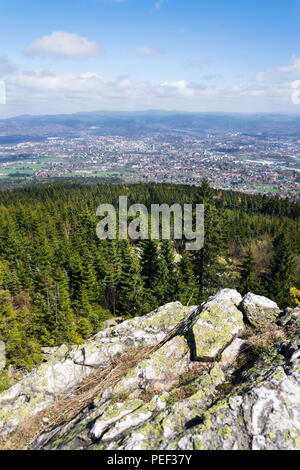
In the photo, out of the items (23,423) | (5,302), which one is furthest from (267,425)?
(5,302)

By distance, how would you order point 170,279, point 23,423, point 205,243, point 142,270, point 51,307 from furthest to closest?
point 142,270 < point 170,279 < point 205,243 < point 51,307 < point 23,423

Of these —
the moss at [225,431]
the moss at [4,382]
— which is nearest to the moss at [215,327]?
the moss at [225,431]

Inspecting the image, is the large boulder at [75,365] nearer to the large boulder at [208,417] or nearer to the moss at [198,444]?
the large boulder at [208,417]

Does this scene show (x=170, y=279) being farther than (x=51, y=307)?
Yes

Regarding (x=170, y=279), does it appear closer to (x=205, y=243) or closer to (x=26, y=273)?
(x=205, y=243)

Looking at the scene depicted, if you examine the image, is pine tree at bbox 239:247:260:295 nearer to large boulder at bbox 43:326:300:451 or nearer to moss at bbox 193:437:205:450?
large boulder at bbox 43:326:300:451

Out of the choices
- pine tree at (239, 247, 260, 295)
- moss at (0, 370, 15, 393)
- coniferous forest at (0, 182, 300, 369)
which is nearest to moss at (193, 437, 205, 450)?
coniferous forest at (0, 182, 300, 369)
